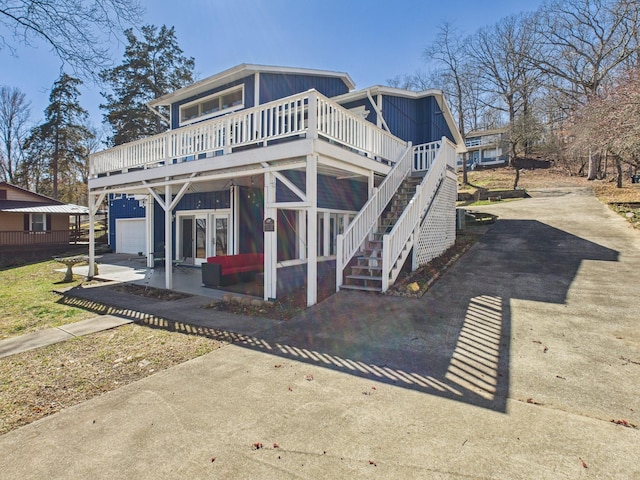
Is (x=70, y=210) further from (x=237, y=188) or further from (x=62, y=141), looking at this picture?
(x=237, y=188)

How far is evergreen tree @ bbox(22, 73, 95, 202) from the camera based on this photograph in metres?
28.3

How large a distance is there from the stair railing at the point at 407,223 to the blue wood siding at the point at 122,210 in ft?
48.6

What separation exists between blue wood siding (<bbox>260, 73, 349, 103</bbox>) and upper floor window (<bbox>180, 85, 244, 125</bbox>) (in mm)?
1046

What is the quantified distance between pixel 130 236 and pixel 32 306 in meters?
12.0

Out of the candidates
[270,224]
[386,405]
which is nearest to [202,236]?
[270,224]

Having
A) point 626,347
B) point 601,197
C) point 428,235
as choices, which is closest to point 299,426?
point 626,347

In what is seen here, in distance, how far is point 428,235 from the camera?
9555mm

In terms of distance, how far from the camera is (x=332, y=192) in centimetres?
1080

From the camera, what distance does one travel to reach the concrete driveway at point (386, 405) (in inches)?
97.7

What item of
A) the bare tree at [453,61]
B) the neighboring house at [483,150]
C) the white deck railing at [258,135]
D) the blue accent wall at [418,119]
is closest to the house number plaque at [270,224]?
the white deck railing at [258,135]

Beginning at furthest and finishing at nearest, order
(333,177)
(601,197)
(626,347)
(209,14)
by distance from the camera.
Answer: (601,197) → (333,177) → (209,14) → (626,347)

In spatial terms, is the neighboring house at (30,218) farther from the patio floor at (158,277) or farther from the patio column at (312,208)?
the patio column at (312,208)

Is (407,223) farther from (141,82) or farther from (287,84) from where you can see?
(141,82)

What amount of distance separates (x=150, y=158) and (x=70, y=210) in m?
16.4
